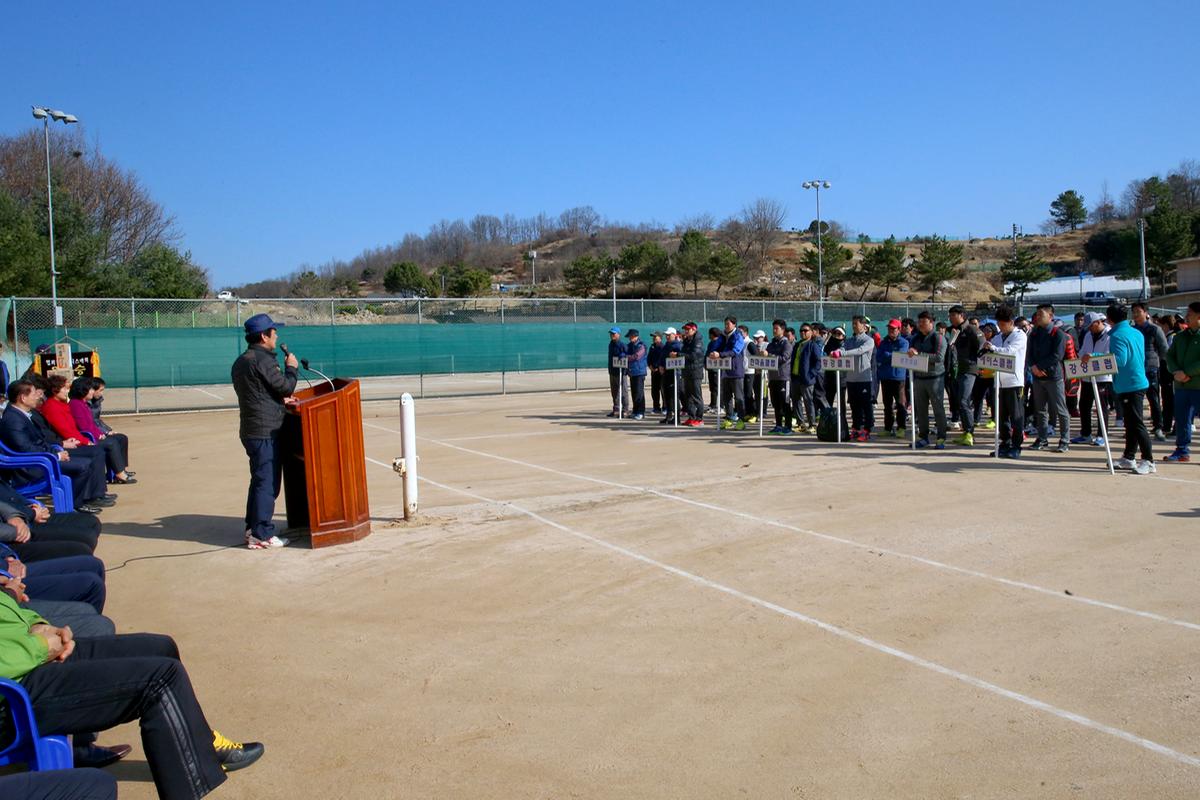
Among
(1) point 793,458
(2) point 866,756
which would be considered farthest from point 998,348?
(2) point 866,756

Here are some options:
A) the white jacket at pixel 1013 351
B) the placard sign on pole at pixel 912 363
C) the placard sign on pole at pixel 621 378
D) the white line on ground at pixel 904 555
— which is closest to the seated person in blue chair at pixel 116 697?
the white line on ground at pixel 904 555

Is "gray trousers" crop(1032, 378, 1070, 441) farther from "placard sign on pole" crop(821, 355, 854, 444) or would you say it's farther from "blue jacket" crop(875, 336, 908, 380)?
"placard sign on pole" crop(821, 355, 854, 444)

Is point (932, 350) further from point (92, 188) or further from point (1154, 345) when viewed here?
point (92, 188)

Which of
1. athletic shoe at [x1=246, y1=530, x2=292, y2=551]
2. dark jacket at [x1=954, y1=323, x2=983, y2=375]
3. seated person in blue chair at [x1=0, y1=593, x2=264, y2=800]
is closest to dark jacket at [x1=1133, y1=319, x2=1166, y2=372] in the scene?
dark jacket at [x1=954, y1=323, x2=983, y2=375]

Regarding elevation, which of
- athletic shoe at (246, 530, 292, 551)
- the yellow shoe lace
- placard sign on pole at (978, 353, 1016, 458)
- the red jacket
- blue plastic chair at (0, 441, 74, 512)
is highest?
placard sign on pole at (978, 353, 1016, 458)

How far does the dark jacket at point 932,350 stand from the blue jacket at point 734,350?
3.93m

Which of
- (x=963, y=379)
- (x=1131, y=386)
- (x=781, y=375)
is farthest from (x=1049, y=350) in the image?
(x=781, y=375)

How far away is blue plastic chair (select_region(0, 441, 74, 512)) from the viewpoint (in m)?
7.93

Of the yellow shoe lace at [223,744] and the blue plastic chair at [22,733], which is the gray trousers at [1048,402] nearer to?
the yellow shoe lace at [223,744]

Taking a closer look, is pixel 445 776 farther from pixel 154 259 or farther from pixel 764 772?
pixel 154 259

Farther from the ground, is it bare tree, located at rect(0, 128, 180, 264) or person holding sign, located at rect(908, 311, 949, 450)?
bare tree, located at rect(0, 128, 180, 264)

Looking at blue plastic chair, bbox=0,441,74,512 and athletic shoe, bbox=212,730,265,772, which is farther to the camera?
blue plastic chair, bbox=0,441,74,512

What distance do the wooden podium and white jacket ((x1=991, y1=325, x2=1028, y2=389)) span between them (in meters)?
8.77

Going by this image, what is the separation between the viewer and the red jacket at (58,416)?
385 inches
